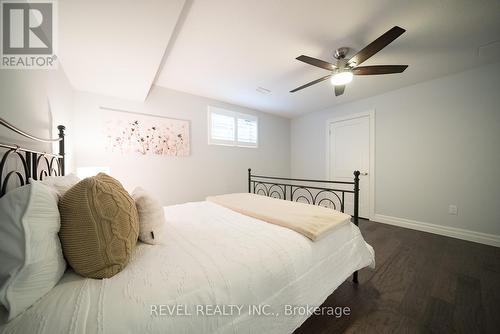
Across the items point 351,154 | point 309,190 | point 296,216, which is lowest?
point 309,190

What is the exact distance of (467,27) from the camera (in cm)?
162

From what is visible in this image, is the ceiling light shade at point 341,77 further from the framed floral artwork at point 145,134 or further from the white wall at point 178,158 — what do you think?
the framed floral artwork at point 145,134

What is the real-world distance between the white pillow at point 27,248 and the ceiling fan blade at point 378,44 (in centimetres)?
217

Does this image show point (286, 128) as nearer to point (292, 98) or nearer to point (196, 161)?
point (292, 98)

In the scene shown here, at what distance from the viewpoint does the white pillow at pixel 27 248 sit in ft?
1.63

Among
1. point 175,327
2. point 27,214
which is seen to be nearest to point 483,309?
point 175,327

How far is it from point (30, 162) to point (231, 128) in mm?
2815

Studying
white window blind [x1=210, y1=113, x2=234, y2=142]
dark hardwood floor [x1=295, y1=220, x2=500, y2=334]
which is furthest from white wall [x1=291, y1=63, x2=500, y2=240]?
white window blind [x1=210, y1=113, x2=234, y2=142]

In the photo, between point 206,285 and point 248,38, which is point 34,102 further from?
point 248,38

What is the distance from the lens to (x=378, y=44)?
146 cm

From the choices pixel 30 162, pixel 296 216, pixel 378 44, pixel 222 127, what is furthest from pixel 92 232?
pixel 222 127

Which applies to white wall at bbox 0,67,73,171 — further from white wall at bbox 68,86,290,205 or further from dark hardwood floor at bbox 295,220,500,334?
dark hardwood floor at bbox 295,220,500,334

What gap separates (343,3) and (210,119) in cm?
245

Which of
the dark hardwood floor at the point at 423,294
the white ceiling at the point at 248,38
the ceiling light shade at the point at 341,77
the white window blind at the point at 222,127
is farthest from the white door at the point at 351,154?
the white window blind at the point at 222,127
